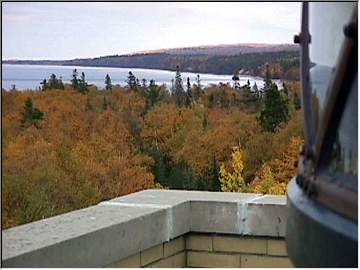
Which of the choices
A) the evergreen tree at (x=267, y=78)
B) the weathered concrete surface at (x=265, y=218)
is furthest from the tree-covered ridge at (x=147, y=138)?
the weathered concrete surface at (x=265, y=218)

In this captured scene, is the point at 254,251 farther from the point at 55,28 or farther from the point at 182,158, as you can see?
the point at 182,158

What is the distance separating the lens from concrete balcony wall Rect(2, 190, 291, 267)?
140 centimetres

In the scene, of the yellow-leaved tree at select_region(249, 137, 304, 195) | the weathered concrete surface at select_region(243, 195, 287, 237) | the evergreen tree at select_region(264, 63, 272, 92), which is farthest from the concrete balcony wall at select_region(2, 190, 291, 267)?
the evergreen tree at select_region(264, 63, 272, 92)

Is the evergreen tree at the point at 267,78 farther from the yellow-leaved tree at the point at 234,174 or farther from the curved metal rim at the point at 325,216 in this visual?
the yellow-leaved tree at the point at 234,174

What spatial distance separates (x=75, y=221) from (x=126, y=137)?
18.1 feet

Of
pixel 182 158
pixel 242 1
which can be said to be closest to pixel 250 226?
pixel 242 1

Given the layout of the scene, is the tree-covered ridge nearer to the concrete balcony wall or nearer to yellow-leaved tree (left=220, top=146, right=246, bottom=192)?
yellow-leaved tree (left=220, top=146, right=246, bottom=192)

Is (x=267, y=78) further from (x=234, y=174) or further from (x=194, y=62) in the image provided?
(x=234, y=174)

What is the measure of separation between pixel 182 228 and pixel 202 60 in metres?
0.41

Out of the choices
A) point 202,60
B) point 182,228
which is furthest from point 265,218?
point 202,60

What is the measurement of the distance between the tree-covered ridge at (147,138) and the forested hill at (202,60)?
0.17 ft

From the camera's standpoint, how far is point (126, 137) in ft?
22.8

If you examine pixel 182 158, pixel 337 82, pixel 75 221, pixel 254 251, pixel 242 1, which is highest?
pixel 242 1

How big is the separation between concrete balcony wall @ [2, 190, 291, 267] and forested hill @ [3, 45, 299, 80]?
0.33m
